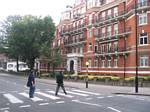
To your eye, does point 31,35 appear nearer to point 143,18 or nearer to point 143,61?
point 143,18

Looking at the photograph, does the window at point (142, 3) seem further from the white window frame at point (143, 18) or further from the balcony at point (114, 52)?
the balcony at point (114, 52)

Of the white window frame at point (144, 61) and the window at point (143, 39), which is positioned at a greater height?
the window at point (143, 39)

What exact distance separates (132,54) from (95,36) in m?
14.4

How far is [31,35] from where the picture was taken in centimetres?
6694

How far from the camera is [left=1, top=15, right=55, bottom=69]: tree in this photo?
220 ft

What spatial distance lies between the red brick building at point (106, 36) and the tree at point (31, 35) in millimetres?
5236

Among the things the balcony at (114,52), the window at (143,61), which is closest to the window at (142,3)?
the window at (143,61)

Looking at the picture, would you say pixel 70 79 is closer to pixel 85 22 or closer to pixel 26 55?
pixel 85 22

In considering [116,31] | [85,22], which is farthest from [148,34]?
[85,22]

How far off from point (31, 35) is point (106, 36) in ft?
59.8

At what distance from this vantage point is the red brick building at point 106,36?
1766 inches

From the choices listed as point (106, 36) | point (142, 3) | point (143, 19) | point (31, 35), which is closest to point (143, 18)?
point (143, 19)

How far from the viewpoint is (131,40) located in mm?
47000

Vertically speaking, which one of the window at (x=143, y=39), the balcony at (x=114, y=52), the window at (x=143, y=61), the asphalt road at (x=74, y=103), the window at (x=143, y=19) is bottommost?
the asphalt road at (x=74, y=103)
